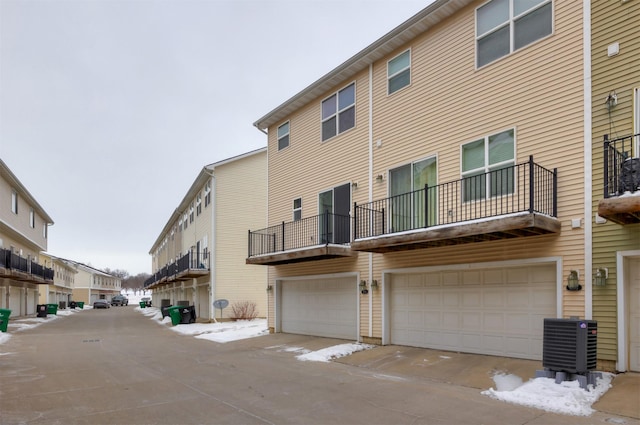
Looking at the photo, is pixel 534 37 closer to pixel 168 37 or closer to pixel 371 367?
pixel 371 367

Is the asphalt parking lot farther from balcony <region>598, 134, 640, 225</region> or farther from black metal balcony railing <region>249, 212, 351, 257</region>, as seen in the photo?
black metal balcony railing <region>249, 212, 351, 257</region>

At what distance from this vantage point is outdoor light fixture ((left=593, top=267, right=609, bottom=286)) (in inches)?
320

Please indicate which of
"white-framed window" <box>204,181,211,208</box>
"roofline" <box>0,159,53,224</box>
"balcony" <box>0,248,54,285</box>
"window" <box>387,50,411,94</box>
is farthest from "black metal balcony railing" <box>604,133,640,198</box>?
"roofline" <box>0,159,53,224</box>

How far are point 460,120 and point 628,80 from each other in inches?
141

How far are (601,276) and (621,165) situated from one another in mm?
2036

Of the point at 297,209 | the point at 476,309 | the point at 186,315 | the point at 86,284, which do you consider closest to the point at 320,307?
the point at 297,209

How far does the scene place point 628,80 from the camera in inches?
320

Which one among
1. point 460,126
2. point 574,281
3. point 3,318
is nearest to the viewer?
point 574,281

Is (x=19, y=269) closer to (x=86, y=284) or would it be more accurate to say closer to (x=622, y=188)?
(x=622, y=188)

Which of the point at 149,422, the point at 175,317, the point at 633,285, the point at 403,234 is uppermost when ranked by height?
the point at 403,234

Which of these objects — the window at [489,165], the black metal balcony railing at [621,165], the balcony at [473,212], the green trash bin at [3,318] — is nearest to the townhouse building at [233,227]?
the green trash bin at [3,318]

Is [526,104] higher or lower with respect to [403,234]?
higher

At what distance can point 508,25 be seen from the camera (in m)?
10.3

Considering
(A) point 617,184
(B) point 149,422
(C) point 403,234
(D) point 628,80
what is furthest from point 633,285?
(B) point 149,422
